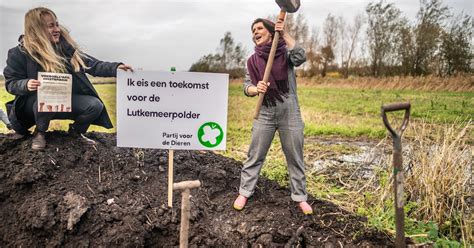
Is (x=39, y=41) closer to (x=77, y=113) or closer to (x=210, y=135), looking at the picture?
(x=77, y=113)

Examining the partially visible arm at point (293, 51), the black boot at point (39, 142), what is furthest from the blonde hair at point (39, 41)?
the partially visible arm at point (293, 51)

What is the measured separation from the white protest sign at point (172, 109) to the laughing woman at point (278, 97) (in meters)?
0.25

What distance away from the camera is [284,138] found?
A: 303cm

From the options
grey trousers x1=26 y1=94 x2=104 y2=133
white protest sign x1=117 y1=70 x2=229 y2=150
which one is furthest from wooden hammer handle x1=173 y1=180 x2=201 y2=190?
grey trousers x1=26 y1=94 x2=104 y2=133

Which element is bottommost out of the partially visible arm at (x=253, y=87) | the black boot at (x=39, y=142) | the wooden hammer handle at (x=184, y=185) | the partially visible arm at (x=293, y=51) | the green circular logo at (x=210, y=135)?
the black boot at (x=39, y=142)

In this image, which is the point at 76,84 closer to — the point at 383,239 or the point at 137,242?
the point at 137,242

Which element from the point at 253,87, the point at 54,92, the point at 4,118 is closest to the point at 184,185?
the point at 253,87

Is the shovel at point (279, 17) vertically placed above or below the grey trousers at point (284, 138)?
above

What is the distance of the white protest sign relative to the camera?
309 cm

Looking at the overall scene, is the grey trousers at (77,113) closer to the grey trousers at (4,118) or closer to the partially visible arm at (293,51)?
the grey trousers at (4,118)

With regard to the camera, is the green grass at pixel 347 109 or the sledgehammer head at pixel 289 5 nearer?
the sledgehammer head at pixel 289 5

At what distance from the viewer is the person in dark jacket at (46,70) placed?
3.49m

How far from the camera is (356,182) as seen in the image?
396cm

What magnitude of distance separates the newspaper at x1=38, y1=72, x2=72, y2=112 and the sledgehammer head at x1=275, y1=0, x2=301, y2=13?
1.88 metres
